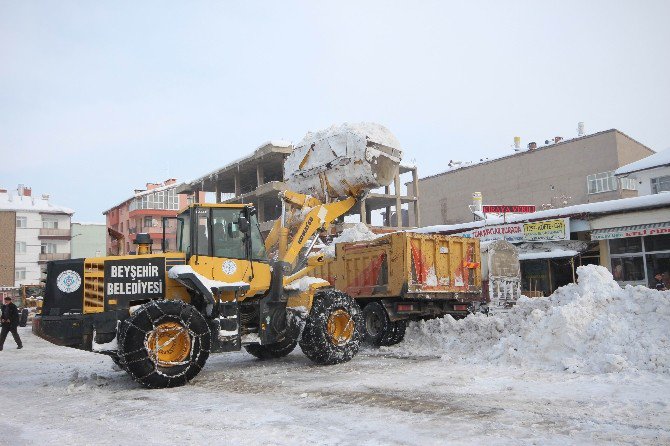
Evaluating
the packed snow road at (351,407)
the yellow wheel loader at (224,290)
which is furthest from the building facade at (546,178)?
the packed snow road at (351,407)

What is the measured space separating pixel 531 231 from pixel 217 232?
1665 centimetres

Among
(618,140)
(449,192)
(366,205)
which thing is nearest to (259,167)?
(366,205)

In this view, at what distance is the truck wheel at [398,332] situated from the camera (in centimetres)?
1195

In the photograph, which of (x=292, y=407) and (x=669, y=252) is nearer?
(x=292, y=407)

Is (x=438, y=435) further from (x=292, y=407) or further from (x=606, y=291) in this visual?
(x=606, y=291)

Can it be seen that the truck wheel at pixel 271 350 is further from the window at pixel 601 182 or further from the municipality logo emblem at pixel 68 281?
the window at pixel 601 182

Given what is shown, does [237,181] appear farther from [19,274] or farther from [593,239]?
[19,274]

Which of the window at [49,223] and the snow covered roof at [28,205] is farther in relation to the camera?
the window at [49,223]

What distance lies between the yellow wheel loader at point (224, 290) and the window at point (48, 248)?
63.0 m

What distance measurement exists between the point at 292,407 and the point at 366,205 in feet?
135

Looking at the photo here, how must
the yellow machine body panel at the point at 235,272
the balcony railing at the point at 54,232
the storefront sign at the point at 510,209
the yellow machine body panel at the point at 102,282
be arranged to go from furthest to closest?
the balcony railing at the point at 54,232 < the storefront sign at the point at 510,209 < the yellow machine body panel at the point at 235,272 < the yellow machine body panel at the point at 102,282

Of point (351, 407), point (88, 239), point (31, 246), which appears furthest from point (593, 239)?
point (88, 239)

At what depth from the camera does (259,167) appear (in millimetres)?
41656

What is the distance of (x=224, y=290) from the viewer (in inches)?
333
